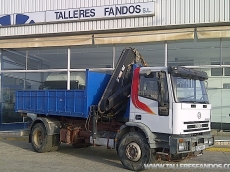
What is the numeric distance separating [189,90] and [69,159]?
13.5ft

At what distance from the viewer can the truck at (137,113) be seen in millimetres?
7555

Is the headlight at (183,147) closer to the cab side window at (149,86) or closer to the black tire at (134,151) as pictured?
the black tire at (134,151)

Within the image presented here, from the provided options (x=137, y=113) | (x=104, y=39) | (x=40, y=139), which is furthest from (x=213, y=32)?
(x=40, y=139)

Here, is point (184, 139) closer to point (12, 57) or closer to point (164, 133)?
point (164, 133)

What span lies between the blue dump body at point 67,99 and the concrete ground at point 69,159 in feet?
4.43

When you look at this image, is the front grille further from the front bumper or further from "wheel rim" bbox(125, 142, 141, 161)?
"wheel rim" bbox(125, 142, 141, 161)

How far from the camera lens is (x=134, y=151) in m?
7.89

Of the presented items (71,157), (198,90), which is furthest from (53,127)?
(198,90)

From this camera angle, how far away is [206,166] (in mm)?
8516

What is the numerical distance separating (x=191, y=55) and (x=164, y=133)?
6.52m

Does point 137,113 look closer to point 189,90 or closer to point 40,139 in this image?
point 189,90

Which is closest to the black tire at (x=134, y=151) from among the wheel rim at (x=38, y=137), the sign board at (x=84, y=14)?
the wheel rim at (x=38, y=137)

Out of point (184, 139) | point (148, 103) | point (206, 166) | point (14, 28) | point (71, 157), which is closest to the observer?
point (184, 139)

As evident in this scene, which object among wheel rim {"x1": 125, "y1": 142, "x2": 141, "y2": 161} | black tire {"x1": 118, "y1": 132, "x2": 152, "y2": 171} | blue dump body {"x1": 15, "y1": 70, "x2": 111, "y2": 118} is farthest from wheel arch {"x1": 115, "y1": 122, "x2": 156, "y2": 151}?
blue dump body {"x1": 15, "y1": 70, "x2": 111, "y2": 118}
